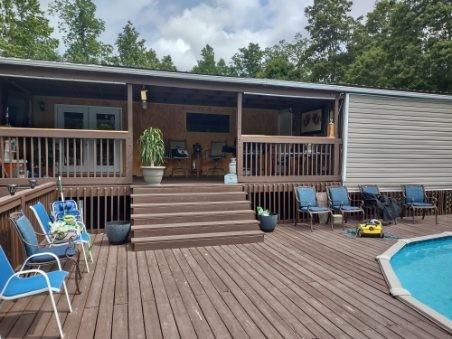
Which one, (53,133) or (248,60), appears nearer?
(53,133)

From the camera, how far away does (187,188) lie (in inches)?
244

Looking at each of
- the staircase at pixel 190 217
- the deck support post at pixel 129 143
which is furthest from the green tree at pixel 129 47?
the staircase at pixel 190 217

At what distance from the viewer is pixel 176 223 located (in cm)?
541

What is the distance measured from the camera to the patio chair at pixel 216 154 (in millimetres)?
9557

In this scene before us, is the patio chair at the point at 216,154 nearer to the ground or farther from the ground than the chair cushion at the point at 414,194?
Result: farther from the ground

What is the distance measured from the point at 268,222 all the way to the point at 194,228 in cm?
163

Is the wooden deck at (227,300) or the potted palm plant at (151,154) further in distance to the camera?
the potted palm plant at (151,154)

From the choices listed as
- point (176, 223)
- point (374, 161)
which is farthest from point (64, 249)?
point (374, 161)

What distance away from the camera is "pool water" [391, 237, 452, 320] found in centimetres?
378

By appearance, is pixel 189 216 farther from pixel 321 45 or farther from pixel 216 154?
pixel 321 45

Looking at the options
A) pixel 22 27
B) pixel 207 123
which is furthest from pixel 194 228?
pixel 22 27

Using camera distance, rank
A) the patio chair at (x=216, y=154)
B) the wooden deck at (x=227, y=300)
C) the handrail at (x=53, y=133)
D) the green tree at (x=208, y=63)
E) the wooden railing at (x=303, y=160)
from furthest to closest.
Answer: the green tree at (x=208, y=63), the patio chair at (x=216, y=154), the wooden railing at (x=303, y=160), the handrail at (x=53, y=133), the wooden deck at (x=227, y=300)

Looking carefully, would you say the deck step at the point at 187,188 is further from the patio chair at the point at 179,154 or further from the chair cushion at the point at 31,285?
the chair cushion at the point at 31,285

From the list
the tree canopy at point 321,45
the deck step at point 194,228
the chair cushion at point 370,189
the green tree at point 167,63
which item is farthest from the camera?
the green tree at point 167,63
